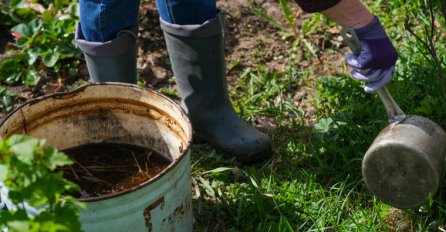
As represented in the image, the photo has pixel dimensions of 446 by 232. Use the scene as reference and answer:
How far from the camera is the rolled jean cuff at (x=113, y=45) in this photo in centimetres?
268

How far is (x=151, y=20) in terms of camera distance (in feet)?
12.1

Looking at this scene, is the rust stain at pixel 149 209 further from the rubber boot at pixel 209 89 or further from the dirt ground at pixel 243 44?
the dirt ground at pixel 243 44

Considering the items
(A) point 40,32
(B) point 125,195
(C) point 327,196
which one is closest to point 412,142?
(C) point 327,196

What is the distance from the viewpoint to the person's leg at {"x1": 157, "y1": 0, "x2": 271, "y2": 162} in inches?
108

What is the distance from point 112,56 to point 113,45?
5 centimetres

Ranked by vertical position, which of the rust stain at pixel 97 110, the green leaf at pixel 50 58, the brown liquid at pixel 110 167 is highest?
the rust stain at pixel 97 110

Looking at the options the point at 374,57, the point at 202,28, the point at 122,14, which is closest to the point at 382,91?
the point at 374,57

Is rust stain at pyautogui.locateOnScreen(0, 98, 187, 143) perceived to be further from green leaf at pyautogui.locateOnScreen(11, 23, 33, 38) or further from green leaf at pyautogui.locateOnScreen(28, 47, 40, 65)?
green leaf at pyautogui.locateOnScreen(11, 23, 33, 38)

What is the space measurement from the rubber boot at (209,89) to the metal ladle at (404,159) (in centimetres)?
60

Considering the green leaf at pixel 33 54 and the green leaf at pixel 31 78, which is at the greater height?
the green leaf at pixel 33 54

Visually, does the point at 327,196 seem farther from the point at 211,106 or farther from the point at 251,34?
the point at 251,34

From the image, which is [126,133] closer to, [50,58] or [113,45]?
[113,45]

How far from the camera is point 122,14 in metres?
2.64

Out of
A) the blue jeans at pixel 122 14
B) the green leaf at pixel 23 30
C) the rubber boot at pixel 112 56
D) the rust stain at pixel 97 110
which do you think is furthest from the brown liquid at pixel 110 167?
the green leaf at pixel 23 30
